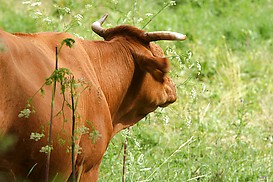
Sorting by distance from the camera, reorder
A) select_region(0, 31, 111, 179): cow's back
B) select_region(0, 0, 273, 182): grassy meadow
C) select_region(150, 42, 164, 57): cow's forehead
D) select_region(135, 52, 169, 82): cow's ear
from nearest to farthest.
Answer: select_region(0, 31, 111, 179): cow's back < select_region(135, 52, 169, 82): cow's ear < select_region(150, 42, 164, 57): cow's forehead < select_region(0, 0, 273, 182): grassy meadow

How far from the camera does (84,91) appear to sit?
531 cm

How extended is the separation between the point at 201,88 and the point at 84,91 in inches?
74.9

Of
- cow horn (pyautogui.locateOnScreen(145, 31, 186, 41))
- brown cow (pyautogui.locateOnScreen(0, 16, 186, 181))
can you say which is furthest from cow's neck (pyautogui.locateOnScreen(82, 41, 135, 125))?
cow horn (pyautogui.locateOnScreen(145, 31, 186, 41))

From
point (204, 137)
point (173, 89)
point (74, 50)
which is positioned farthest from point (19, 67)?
point (204, 137)

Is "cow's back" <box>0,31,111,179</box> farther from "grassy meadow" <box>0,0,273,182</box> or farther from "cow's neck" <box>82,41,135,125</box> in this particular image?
"grassy meadow" <box>0,0,273,182</box>

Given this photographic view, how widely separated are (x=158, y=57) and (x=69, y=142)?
1241mm

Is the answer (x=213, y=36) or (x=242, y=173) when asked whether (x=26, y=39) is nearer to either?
(x=242, y=173)

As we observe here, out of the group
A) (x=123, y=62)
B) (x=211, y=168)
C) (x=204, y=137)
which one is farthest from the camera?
(x=204, y=137)

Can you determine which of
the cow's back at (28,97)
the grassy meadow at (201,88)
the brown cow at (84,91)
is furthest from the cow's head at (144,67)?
the cow's back at (28,97)

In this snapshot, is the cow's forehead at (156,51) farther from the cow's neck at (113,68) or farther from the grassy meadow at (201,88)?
the cow's neck at (113,68)

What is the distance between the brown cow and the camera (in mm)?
4680

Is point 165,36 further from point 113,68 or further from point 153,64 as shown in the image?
point 113,68

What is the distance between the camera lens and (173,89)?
6.48m

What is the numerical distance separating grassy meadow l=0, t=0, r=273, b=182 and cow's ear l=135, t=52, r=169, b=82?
0.24 m
